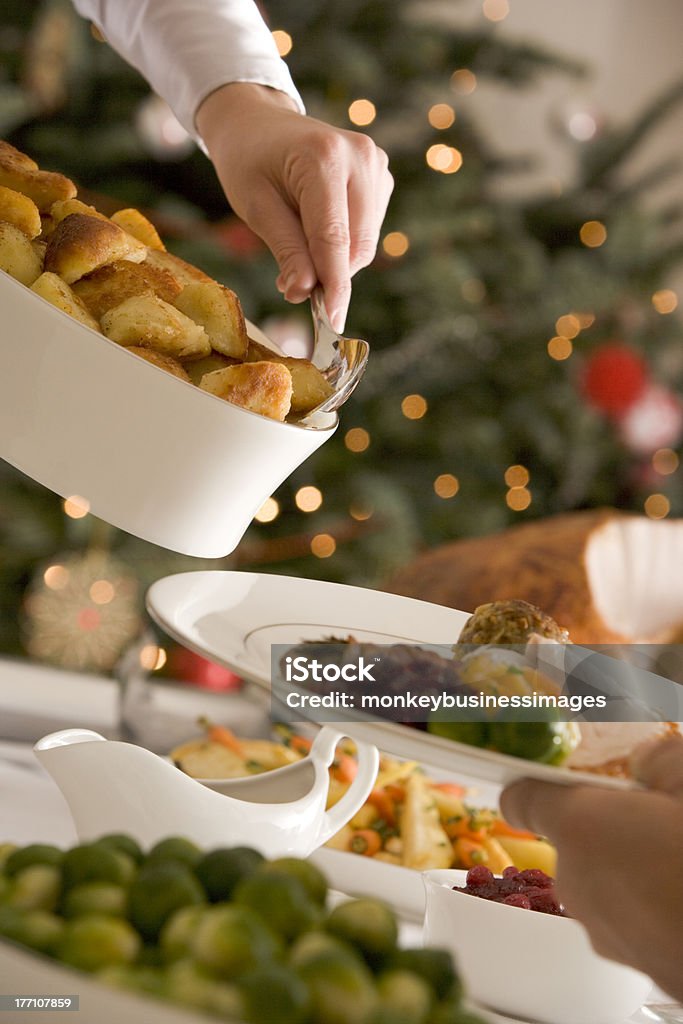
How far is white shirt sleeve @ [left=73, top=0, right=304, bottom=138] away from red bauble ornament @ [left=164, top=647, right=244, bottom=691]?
4.64 feet

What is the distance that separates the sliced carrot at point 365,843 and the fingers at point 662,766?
1.53 feet

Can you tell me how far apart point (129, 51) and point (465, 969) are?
2.80ft

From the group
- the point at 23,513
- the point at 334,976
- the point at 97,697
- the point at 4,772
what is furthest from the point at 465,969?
the point at 23,513

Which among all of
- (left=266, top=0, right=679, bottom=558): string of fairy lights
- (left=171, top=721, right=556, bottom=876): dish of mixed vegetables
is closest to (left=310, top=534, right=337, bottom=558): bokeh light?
(left=266, top=0, right=679, bottom=558): string of fairy lights

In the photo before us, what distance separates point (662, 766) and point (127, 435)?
32cm

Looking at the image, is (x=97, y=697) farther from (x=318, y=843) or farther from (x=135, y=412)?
(x=135, y=412)

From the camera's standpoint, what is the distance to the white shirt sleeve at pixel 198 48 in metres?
0.92

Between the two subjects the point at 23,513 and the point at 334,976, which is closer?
the point at 334,976

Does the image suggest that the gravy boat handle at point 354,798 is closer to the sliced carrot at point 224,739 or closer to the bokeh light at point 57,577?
the sliced carrot at point 224,739

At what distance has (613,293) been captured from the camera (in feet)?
8.25

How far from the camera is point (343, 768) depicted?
103cm

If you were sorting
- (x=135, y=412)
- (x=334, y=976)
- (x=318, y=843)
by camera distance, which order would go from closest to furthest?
(x=334, y=976)
(x=135, y=412)
(x=318, y=843)

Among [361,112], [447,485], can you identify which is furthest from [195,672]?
[361,112]

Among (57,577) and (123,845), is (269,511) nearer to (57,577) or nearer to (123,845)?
(57,577)
